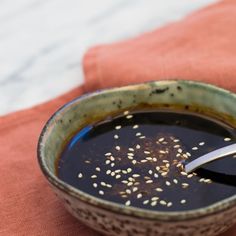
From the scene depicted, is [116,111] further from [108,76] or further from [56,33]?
[56,33]

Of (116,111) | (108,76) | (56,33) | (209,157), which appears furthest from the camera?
(56,33)

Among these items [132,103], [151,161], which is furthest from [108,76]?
[151,161]

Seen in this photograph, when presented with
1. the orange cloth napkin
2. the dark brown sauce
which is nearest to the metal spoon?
the dark brown sauce

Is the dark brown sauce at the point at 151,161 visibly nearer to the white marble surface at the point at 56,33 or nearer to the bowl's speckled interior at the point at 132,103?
the bowl's speckled interior at the point at 132,103

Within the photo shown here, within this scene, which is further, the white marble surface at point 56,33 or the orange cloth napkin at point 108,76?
the white marble surface at point 56,33

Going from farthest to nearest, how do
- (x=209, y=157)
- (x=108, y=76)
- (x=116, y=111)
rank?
(x=108, y=76), (x=116, y=111), (x=209, y=157)

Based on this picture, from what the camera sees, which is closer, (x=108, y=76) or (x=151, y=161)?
(x=151, y=161)

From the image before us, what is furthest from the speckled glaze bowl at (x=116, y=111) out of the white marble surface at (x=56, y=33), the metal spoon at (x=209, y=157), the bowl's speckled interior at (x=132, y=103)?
the white marble surface at (x=56, y=33)

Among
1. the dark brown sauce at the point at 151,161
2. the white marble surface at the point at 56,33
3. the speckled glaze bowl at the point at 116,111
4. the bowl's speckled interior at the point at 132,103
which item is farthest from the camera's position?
the white marble surface at the point at 56,33
